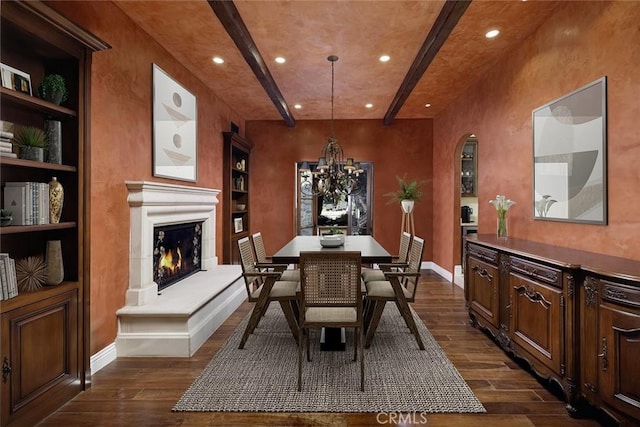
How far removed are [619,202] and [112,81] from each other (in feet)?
13.0

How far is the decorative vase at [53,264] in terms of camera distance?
2.19m

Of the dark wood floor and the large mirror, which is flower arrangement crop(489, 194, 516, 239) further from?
the large mirror

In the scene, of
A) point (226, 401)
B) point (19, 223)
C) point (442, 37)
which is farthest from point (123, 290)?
point (442, 37)

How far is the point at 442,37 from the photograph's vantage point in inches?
123

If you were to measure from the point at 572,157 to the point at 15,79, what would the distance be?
3.96 m

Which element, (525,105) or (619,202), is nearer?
(619,202)

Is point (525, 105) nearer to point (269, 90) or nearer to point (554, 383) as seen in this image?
point (554, 383)

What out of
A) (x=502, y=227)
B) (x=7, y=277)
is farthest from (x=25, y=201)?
(x=502, y=227)

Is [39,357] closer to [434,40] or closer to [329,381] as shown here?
[329,381]

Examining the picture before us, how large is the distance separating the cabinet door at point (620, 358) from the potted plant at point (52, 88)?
11.6 feet

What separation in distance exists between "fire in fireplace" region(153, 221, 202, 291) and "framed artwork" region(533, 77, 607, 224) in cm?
383

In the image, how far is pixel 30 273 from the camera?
6.89 ft

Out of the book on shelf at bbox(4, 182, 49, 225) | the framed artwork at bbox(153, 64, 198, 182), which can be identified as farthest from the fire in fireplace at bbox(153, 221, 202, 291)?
the book on shelf at bbox(4, 182, 49, 225)

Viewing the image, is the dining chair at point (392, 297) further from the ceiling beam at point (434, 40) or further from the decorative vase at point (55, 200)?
the decorative vase at point (55, 200)
